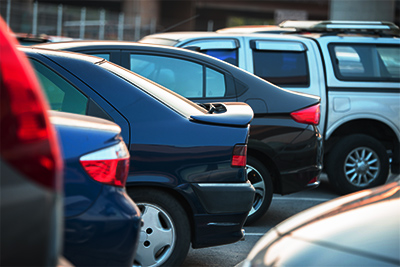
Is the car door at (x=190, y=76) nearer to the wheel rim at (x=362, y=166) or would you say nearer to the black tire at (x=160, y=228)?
the black tire at (x=160, y=228)

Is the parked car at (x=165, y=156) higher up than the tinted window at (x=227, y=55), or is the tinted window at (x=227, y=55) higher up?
the tinted window at (x=227, y=55)

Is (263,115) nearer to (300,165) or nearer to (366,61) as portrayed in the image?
(300,165)

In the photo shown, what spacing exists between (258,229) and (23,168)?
4.62m

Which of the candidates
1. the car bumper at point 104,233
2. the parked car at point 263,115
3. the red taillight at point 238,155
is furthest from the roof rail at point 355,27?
the car bumper at point 104,233

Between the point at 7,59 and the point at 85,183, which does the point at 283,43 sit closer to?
the point at 85,183

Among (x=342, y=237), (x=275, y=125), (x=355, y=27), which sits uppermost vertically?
(x=355, y=27)

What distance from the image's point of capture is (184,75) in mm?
6484

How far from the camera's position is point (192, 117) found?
4.44 m

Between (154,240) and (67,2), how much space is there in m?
68.3

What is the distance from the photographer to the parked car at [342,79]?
8125mm

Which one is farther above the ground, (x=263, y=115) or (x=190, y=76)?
(x=190, y=76)

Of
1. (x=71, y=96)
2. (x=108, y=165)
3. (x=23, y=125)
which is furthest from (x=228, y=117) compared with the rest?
(x=23, y=125)

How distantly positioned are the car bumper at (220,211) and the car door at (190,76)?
2.05 meters

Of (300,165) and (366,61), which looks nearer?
(300,165)
